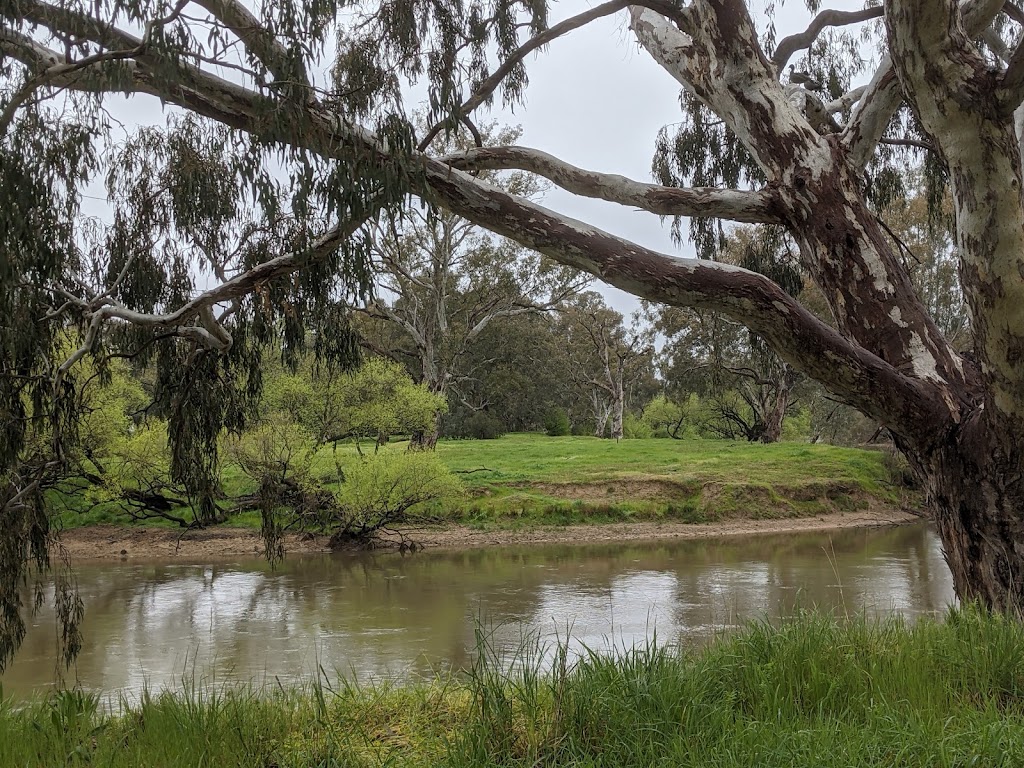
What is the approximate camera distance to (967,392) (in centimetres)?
362

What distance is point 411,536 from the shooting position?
1271 centimetres

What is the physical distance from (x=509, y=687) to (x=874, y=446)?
719 inches

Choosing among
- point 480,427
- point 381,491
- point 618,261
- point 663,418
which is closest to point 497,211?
point 618,261

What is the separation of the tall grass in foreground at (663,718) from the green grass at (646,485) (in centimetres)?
968

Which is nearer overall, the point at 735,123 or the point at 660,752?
the point at 660,752

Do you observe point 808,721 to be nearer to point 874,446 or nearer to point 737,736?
point 737,736

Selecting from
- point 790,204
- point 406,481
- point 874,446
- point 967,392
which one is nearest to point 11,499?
point 790,204

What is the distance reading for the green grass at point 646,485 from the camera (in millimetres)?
13625

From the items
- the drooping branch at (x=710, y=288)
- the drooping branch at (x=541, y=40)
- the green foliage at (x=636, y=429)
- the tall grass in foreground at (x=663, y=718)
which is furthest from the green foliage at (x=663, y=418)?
the tall grass in foreground at (x=663, y=718)

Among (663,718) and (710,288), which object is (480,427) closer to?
(710,288)

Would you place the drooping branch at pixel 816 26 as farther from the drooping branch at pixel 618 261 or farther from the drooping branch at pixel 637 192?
the drooping branch at pixel 618 261

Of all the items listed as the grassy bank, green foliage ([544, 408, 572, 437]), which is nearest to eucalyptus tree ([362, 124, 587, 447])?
the grassy bank

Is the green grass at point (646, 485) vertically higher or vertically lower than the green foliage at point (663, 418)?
lower

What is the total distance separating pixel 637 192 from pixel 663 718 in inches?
104
